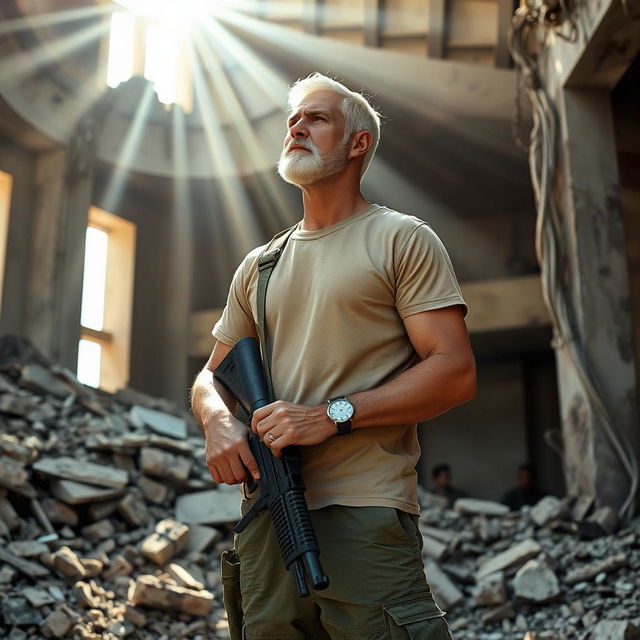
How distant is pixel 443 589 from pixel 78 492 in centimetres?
230

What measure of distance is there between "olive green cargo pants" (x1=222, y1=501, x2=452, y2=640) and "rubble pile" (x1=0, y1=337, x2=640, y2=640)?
7.68 ft

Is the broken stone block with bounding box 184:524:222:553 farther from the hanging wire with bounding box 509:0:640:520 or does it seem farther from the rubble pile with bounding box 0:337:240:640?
the hanging wire with bounding box 509:0:640:520

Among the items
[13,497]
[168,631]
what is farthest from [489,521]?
[13,497]

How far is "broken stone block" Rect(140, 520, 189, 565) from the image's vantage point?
4781 mm

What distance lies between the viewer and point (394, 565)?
1.64 m

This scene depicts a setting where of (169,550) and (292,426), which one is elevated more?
(292,426)

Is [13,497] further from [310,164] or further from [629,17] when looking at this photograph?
[629,17]

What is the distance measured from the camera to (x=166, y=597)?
4.22 metres

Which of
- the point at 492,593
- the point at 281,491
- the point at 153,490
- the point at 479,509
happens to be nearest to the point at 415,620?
the point at 281,491

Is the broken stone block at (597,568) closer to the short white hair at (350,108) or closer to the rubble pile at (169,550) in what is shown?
the rubble pile at (169,550)

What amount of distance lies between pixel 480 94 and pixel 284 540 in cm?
664

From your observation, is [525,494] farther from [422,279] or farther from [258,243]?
[422,279]

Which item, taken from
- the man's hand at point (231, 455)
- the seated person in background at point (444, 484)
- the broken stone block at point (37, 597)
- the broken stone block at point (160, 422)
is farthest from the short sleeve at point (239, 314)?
the seated person in background at point (444, 484)

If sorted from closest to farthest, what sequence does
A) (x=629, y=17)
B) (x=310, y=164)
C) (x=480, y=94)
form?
(x=310, y=164), (x=629, y=17), (x=480, y=94)
